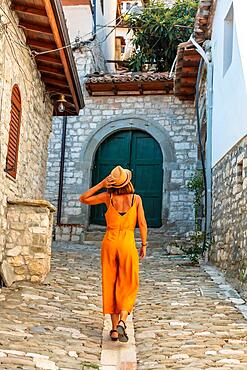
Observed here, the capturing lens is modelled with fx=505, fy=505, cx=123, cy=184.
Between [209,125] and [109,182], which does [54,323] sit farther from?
[209,125]

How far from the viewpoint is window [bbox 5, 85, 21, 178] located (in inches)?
269

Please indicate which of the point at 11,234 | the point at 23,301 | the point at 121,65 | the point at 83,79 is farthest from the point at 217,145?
the point at 121,65

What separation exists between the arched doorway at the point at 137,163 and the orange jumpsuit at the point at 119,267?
947 cm

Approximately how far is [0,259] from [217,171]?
446 centimetres

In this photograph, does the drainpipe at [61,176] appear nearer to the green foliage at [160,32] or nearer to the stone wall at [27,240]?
the green foliage at [160,32]

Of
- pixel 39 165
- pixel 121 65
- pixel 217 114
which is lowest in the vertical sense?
pixel 39 165

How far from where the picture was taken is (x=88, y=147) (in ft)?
46.8

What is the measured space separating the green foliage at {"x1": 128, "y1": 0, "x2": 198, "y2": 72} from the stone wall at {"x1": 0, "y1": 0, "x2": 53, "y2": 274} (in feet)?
26.0

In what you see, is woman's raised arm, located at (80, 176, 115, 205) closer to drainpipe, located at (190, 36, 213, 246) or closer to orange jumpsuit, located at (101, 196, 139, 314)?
orange jumpsuit, located at (101, 196, 139, 314)

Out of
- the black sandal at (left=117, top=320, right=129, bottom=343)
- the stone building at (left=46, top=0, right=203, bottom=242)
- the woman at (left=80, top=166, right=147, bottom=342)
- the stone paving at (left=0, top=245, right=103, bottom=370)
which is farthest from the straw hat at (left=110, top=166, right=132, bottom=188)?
the stone building at (left=46, top=0, right=203, bottom=242)

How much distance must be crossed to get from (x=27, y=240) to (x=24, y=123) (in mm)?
1932

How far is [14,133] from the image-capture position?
7059 mm

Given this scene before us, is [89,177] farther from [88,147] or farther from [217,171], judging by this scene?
[217,171]

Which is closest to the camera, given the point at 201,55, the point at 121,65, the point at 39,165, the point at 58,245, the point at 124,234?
the point at 124,234
